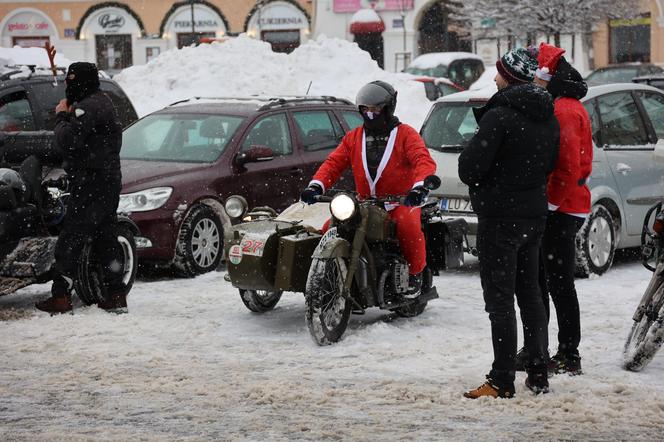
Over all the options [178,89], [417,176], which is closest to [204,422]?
[417,176]

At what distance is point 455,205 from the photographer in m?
11.2

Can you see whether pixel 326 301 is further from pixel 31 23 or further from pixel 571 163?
pixel 31 23

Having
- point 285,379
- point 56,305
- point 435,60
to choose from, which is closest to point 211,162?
point 56,305

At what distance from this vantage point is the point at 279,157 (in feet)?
40.6

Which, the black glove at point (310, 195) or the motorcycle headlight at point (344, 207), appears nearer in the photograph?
the motorcycle headlight at point (344, 207)

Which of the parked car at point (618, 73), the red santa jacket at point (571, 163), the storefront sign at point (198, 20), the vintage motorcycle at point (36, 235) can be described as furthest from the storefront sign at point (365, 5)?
the red santa jacket at point (571, 163)

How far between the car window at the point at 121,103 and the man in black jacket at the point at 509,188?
7.98m

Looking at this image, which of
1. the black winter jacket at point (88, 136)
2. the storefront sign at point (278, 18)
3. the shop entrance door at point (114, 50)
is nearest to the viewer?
the black winter jacket at point (88, 136)

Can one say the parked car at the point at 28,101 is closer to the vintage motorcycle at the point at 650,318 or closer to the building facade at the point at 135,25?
the vintage motorcycle at the point at 650,318

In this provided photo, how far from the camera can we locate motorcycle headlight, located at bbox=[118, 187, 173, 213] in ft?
36.4

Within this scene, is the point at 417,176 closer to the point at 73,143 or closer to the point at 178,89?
the point at 73,143

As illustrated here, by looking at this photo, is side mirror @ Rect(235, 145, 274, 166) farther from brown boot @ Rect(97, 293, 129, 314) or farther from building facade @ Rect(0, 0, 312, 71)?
building facade @ Rect(0, 0, 312, 71)

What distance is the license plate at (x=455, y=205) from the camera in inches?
437

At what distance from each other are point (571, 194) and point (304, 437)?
7.08 feet
